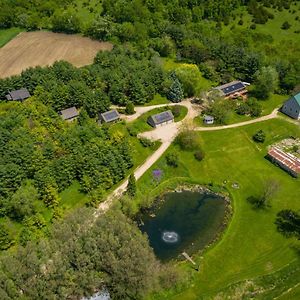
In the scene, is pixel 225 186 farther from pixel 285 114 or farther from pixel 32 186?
pixel 32 186

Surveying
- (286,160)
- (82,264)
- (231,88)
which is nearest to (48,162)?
(82,264)

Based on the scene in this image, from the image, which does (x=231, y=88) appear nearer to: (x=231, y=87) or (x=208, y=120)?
(x=231, y=87)

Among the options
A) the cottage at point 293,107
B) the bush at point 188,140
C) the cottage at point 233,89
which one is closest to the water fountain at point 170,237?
the bush at point 188,140

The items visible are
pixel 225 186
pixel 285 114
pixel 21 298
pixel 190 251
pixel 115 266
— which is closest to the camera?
pixel 21 298

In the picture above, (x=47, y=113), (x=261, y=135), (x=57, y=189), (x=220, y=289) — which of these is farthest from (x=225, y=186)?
(x=47, y=113)

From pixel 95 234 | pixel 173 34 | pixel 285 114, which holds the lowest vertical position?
pixel 285 114

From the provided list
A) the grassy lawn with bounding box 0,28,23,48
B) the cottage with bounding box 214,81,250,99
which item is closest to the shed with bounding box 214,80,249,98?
the cottage with bounding box 214,81,250,99

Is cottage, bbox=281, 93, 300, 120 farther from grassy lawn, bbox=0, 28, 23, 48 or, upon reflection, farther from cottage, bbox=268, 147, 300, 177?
grassy lawn, bbox=0, 28, 23, 48
